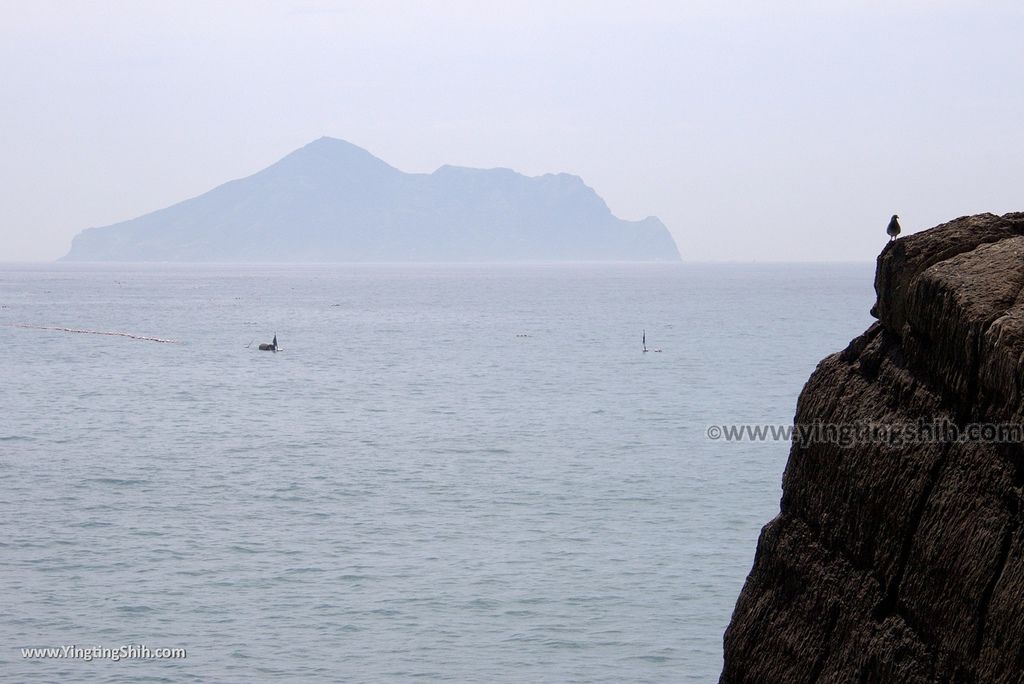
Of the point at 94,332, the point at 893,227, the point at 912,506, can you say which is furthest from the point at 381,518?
the point at 94,332

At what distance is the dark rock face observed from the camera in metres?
6.97

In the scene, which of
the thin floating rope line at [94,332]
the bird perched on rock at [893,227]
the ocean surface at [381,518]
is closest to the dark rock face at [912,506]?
the bird perched on rock at [893,227]

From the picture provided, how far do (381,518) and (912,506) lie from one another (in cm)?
2952

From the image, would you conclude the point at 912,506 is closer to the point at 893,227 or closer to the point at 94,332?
the point at 893,227

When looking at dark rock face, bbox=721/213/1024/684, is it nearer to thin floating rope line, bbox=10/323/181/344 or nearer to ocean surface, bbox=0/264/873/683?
ocean surface, bbox=0/264/873/683

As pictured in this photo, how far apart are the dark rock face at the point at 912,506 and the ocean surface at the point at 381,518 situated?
15005mm

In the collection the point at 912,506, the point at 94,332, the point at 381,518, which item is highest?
the point at 912,506

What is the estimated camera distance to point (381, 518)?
1426 inches

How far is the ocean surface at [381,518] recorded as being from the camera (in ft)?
81.8

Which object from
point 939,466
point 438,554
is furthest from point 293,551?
point 939,466

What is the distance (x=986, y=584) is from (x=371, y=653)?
19.2 metres

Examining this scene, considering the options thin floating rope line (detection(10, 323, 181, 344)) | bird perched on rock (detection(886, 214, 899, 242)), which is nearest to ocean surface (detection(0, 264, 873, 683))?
bird perched on rock (detection(886, 214, 899, 242))

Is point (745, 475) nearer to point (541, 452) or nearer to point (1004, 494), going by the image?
point (541, 452)

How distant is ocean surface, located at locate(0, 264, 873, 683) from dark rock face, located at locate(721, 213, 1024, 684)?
15.0m
